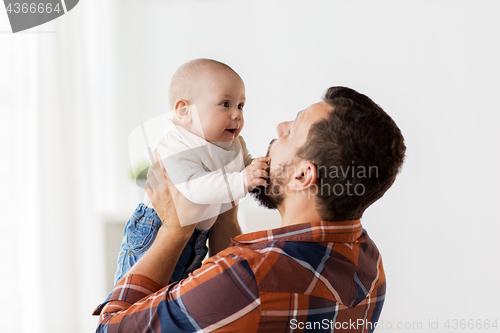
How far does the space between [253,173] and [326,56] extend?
4.43ft

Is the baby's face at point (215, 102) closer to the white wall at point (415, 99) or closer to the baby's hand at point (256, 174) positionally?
the baby's hand at point (256, 174)

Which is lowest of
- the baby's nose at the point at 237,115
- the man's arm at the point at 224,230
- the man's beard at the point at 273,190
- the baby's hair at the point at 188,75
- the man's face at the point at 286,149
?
the man's arm at the point at 224,230

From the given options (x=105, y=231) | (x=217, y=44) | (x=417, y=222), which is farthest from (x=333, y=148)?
(x=105, y=231)

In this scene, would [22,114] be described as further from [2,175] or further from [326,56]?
[326,56]

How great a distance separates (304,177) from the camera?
3.35 feet

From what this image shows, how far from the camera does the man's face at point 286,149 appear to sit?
103 centimetres

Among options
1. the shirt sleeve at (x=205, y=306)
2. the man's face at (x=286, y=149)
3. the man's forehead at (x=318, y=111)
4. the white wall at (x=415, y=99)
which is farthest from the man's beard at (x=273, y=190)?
the white wall at (x=415, y=99)

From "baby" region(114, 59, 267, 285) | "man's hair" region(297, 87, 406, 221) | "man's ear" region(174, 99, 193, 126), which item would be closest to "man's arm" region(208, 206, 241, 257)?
"baby" region(114, 59, 267, 285)

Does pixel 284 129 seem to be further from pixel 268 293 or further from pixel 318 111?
pixel 268 293

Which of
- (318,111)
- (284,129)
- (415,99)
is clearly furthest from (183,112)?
(415,99)

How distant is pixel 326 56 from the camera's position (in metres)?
2.21

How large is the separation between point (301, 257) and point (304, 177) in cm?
20

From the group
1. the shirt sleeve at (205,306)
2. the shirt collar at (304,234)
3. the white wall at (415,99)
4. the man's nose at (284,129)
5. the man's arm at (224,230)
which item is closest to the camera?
the shirt sleeve at (205,306)

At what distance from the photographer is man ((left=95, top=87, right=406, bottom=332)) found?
87cm
